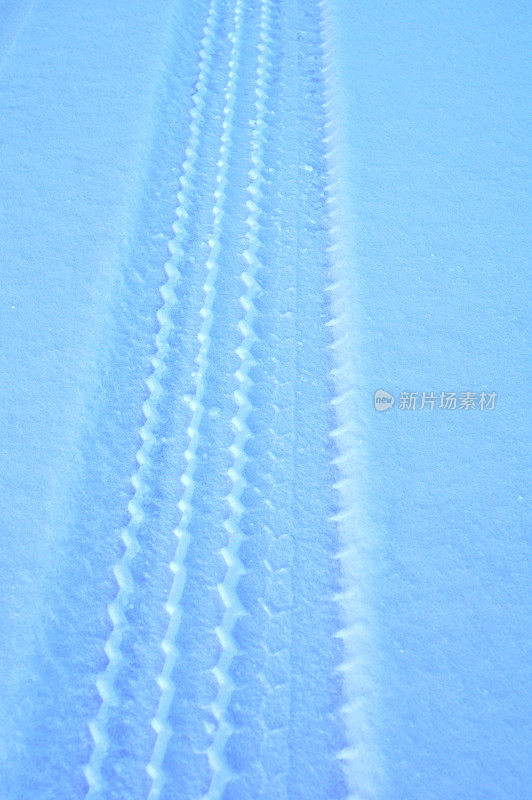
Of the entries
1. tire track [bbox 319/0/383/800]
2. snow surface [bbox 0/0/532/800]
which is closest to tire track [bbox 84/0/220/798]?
snow surface [bbox 0/0/532/800]

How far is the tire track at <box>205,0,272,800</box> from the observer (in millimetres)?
626

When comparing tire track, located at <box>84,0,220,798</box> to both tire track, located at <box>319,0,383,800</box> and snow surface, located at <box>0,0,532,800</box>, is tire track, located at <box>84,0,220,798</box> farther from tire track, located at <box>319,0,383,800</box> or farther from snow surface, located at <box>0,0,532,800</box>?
tire track, located at <box>319,0,383,800</box>

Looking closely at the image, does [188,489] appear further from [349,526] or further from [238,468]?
[349,526]

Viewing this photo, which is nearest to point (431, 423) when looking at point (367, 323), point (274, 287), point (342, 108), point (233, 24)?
point (367, 323)

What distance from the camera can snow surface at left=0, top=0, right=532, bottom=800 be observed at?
624mm

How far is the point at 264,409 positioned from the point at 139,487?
0.62ft

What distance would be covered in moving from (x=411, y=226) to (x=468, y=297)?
148 millimetres

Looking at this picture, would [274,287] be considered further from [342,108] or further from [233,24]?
[233,24]

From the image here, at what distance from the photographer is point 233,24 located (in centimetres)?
123

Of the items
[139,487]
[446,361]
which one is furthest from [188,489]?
[446,361]

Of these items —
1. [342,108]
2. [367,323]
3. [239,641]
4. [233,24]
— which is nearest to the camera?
[239,641]

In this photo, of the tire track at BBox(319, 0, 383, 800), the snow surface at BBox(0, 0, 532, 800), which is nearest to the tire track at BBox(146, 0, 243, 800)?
the snow surface at BBox(0, 0, 532, 800)

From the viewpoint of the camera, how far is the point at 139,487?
76cm

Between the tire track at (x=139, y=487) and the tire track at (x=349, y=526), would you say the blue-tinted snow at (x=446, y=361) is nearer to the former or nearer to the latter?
the tire track at (x=349, y=526)
